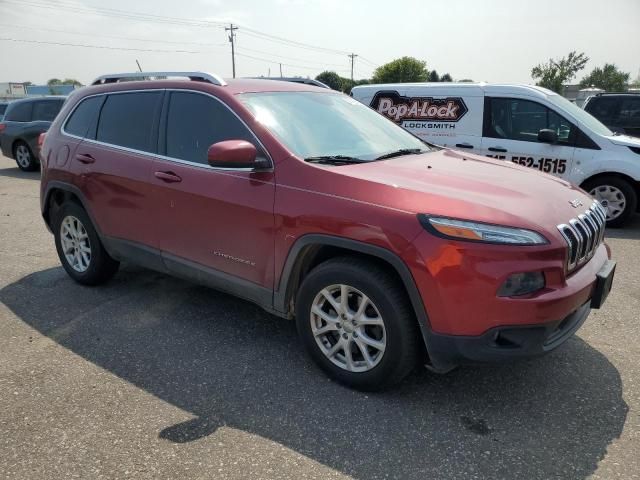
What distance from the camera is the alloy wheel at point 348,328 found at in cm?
280

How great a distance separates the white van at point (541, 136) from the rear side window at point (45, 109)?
927 centimetres

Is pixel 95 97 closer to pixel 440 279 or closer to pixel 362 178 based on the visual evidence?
pixel 362 178

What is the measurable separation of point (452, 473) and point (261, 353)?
1516 mm

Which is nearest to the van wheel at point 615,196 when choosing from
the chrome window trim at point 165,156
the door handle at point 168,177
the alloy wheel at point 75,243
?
the chrome window trim at point 165,156

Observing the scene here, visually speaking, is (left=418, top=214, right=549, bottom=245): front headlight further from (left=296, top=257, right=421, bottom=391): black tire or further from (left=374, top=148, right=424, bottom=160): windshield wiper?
(left=374, top=148, right=424, bottom=160): windshield wiper

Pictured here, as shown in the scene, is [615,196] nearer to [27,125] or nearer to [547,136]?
[547,136]

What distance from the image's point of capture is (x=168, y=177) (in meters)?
3.58

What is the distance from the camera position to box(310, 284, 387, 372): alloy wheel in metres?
2.80

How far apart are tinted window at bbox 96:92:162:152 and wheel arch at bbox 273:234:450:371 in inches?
61.5

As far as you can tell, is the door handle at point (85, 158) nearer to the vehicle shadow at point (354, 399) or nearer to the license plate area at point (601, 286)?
the vehicle shadow at point (354, 399)

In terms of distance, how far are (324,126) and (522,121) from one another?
475 cm

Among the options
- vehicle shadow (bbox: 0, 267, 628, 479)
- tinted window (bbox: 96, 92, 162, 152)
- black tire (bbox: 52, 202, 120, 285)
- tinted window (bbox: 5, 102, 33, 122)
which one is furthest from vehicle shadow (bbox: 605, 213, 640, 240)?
tinted window (bbox: 5, 102, 33, 122)

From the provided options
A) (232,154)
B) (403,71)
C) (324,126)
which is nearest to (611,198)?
(324,126)

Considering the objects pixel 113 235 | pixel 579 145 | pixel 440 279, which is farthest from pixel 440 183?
pixel 579 145
